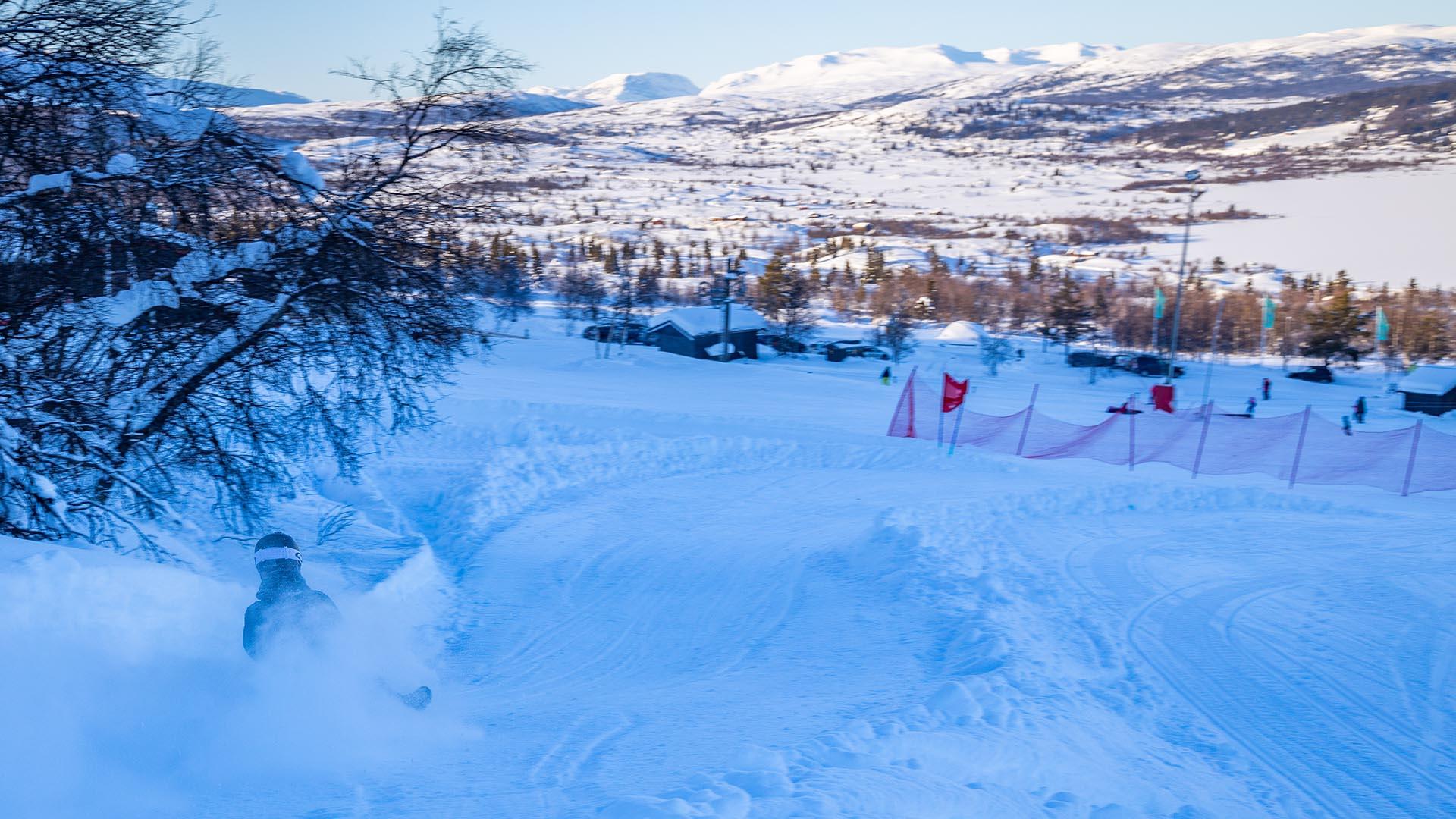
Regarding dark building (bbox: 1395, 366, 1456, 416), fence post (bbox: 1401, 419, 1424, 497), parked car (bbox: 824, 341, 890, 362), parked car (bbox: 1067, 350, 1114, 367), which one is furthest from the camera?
parked car (bbox: 824, 341, 890, 362)

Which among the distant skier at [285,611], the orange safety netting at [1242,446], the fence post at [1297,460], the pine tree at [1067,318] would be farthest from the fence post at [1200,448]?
the pine tree at [1067,318]

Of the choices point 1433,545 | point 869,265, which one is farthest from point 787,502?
point 869,265

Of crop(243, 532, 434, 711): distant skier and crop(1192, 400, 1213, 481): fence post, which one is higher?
crop(243, 532, 434, 711): distant skier

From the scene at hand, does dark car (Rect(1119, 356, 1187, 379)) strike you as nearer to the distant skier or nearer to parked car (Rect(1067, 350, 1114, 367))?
parked car (Rect(1067, 350, 1114, 367))

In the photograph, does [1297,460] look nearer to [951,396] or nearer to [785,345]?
[951,396]

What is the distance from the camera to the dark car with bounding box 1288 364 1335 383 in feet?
140

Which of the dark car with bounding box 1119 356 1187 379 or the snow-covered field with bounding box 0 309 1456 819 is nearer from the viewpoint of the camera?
the snow-covered field with bounding box 0 309 1456 819

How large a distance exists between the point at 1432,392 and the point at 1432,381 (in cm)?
60

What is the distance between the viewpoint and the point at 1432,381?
3428 cm

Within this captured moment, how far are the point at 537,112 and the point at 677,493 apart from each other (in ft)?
25.7

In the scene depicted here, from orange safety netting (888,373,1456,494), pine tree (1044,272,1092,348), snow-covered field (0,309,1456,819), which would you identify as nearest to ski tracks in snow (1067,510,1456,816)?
snow-covered field (0,309,1456,819)

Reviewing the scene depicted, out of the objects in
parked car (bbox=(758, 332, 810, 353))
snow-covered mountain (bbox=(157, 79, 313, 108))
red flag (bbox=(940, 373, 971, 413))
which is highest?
snow-covered mountain (bbox=(157, 79, 313, 108))

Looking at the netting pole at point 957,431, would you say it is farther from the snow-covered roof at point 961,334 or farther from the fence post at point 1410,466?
the snow-covered roof at point 961,334

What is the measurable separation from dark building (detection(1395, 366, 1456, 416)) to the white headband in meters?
38.7
